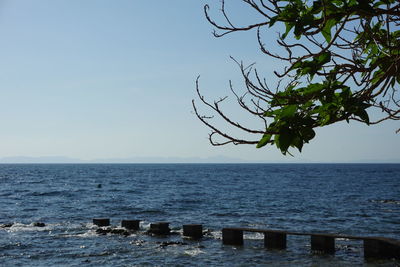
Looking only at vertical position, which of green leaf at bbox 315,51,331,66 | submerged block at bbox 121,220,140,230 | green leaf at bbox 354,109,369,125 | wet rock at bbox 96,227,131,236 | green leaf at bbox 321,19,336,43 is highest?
green leaf at bbox 321,19,336,43

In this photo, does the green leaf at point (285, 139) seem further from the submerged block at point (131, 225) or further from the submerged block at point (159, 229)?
the submerged block at point (131, 225)

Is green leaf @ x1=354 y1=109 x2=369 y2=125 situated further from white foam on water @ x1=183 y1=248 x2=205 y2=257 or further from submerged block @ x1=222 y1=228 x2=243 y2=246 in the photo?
submerged block @ x1=222 y1=228 x2=243 y2=246

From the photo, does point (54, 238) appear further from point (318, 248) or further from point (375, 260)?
point (375, 260)

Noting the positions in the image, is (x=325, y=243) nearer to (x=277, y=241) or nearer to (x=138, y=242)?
(x=277, y=241)

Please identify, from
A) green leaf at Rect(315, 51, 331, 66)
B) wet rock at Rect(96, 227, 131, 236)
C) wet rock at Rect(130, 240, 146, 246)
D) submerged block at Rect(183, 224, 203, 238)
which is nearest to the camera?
green leaf at Rect(315, 51, 331, 66)

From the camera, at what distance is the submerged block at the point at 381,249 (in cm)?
1709

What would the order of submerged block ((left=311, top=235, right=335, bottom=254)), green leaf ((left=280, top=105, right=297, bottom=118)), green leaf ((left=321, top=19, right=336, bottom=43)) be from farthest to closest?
1. submerged block ((left=311, top=235, right=335, bottom=254))
2. green leaf ((left=321, top=19, right=336, bottom=43))
3. green leaf ((left=280, top=105, right=297, bottom=118))

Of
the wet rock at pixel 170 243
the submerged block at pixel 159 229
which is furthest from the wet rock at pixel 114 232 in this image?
the wet rock at pixel 170 243

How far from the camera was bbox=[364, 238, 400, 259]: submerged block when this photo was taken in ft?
56.1

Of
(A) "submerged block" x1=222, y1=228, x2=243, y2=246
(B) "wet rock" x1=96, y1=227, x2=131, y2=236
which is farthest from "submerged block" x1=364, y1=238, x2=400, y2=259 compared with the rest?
(B) "wet rock" x1=96, y1=227, x2=131, y2=236

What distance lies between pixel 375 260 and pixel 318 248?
2.61 metres

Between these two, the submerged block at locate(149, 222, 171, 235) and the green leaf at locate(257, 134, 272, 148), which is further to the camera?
the submerged block at locate(149, 222, 171, 235)

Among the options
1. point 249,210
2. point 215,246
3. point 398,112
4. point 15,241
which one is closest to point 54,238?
point 15,241

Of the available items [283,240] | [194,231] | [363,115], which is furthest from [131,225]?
[363,115]
